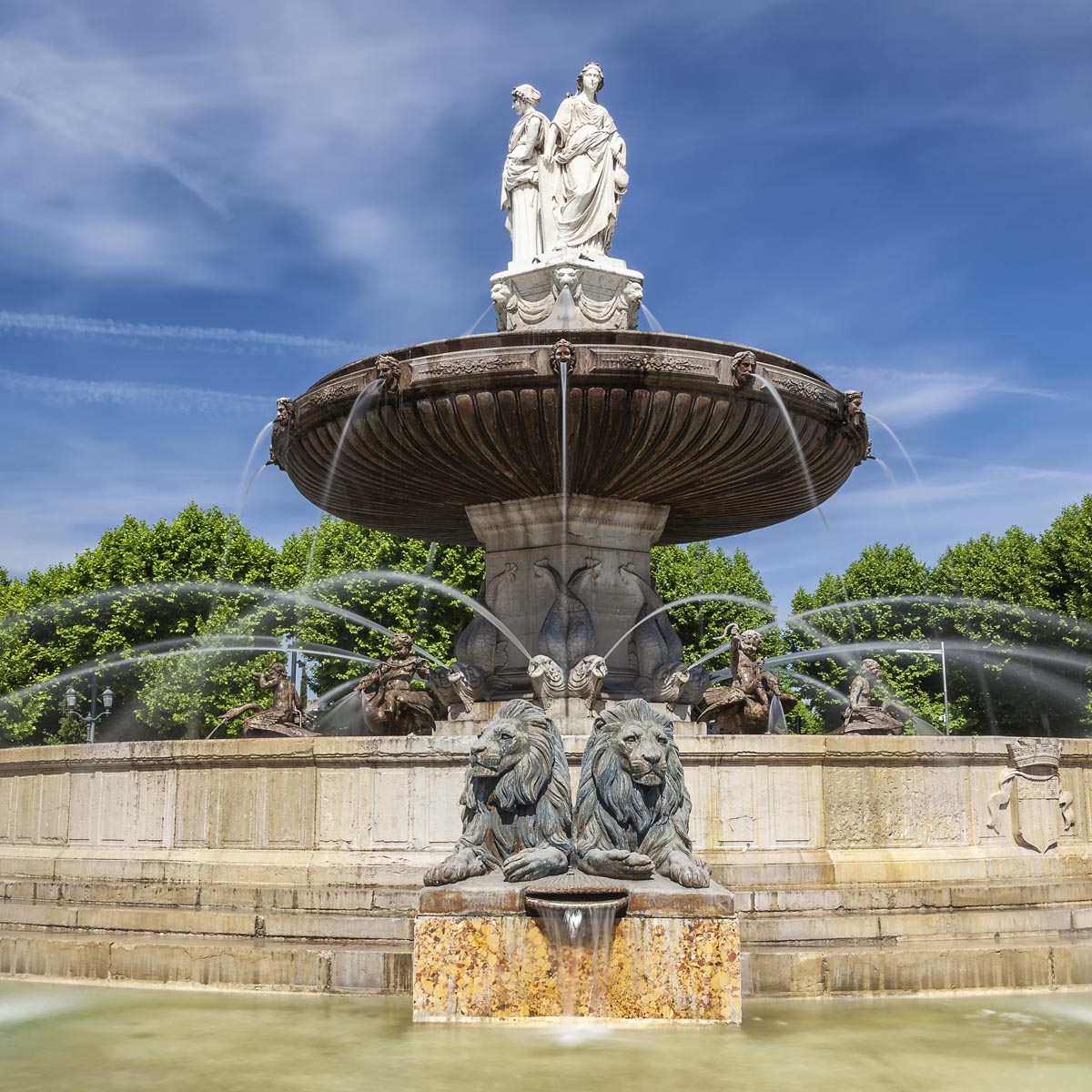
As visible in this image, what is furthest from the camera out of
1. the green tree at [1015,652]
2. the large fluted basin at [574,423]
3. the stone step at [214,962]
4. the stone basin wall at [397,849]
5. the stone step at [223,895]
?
the green tree at [1015,652]

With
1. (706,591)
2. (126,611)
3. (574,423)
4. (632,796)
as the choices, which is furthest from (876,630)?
(632,796)

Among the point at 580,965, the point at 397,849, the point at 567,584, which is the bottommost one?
the point at 580,965

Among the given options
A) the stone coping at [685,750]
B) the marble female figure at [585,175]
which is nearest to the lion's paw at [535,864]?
the stone coping at [685,750]

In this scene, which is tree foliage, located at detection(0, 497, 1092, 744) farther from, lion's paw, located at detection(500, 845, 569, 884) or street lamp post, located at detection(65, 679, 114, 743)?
lion's paw, located at detection(500, 845, 569, 884)

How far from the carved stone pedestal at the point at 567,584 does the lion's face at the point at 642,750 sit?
491 centimetres

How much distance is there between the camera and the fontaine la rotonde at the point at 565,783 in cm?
635

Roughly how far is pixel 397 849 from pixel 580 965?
2916 millimetres

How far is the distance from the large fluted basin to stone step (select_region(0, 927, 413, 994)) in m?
4.58

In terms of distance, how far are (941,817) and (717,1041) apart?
3.95 m

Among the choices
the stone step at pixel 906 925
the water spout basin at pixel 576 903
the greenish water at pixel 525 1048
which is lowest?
the greenish water at pixel 525 1048

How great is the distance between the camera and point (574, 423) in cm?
1038

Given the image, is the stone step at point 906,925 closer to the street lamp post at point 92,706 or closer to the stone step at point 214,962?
the stone step at point 214,962

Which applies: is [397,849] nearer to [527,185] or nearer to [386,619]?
[527,185]

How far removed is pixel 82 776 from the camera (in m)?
9.87
